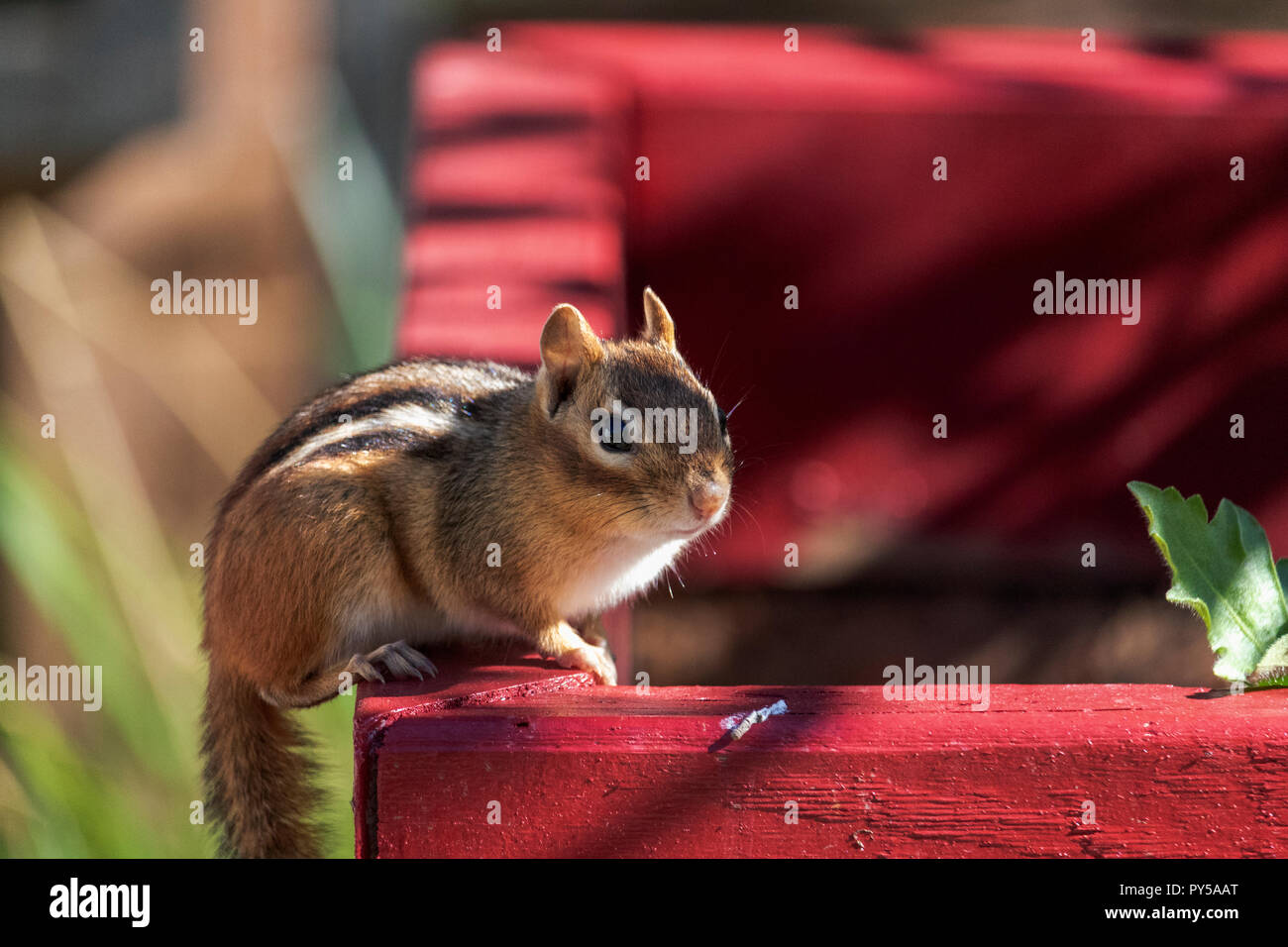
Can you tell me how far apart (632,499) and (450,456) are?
0.41 meters

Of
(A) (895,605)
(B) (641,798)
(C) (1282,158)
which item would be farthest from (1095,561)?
(B) (641,798)

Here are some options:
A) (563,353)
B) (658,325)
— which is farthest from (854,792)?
(658,325)

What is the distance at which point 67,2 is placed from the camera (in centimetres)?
564

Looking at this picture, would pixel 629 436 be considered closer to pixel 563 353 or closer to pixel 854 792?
pixel 563 353

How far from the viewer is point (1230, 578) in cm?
205

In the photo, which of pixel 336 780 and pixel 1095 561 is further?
pixel 336 780

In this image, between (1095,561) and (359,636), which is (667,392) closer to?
(359,636)

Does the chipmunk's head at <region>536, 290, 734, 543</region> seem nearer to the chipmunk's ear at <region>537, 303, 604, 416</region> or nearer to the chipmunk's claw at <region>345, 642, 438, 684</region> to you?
the chipmunk's ear at <region>537, 303, 604, 416</region>

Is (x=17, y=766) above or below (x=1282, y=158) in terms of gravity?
below

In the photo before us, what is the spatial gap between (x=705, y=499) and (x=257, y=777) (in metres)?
1.08

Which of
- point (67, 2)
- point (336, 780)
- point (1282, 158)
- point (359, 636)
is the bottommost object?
point (336, 780)

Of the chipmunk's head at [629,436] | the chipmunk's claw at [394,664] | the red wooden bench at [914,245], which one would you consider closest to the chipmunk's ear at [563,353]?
the chipmunk's head at [629,436]

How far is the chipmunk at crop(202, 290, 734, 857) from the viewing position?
2576 mm

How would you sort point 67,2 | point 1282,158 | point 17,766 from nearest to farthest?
1. point 1282,158
2. point 17,766
3. point 67,2
